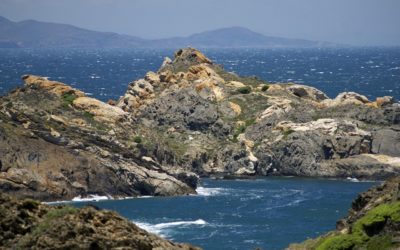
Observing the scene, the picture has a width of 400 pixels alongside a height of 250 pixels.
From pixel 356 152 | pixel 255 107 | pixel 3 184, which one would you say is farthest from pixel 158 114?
pixel 3 184

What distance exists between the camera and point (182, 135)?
121 m

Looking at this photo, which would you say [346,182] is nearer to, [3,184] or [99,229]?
[3,184]

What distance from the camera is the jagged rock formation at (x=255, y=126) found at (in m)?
110

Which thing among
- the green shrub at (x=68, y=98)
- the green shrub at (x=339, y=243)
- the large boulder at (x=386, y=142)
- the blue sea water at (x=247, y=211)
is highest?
the green shrub at (x=339, y=243)

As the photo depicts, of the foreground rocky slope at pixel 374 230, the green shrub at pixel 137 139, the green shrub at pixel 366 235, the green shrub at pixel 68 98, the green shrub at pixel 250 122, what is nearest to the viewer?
the foreground rocky slope at pixel 374 230

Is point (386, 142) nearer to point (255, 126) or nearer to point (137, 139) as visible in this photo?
point (255, 126)

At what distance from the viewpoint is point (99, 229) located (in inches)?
797

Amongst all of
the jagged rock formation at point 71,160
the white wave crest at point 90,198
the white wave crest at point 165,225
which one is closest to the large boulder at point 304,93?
the jagged rock formation at point 71,160

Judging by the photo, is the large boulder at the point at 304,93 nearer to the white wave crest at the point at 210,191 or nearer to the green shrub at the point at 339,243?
the white wave crest at the point at 210,191

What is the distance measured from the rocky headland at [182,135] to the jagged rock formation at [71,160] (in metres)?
0.12

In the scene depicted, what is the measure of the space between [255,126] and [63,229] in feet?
333

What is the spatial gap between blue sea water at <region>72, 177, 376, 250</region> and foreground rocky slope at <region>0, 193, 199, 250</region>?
153 ft

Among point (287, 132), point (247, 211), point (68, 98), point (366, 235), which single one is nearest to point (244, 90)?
point (287, 132)

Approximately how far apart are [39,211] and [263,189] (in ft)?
256
